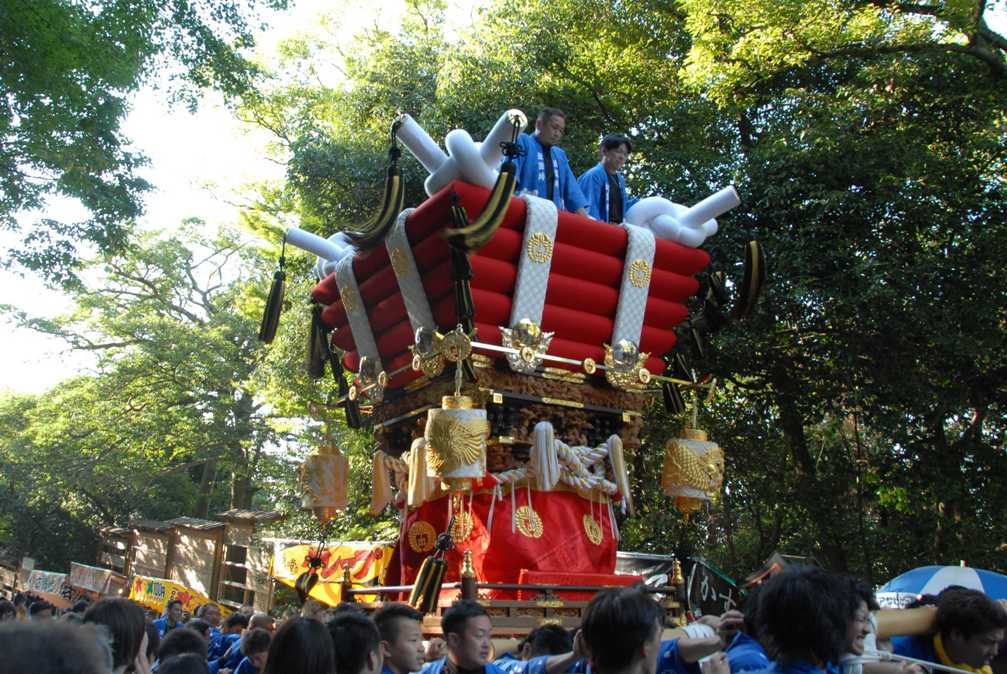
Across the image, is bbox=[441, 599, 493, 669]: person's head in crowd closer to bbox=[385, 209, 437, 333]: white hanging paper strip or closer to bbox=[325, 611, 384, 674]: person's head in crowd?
bbox=[325, 611, 384, 674]: person's head in crowd

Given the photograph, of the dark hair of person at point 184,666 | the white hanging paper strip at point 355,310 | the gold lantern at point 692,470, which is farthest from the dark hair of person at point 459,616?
the white hanging paper strip at point 355,310

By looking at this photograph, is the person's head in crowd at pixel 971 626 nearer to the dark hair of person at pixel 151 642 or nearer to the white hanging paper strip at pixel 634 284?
the dark hair of person at pixel 151 642

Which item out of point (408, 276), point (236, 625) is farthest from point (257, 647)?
point (408, 276)

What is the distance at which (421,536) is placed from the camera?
8.64m

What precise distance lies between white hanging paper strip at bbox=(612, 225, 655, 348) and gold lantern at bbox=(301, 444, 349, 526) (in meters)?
3.19

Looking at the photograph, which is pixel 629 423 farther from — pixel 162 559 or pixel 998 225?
pixel 162 559

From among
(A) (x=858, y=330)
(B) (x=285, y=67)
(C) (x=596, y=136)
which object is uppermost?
(B) (x=285, y=67)

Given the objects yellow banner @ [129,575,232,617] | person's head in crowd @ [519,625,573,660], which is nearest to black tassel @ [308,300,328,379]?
yellow banner @ [129,575,232,617]

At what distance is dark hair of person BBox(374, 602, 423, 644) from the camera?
137 inches

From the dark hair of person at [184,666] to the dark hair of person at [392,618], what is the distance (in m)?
0.64

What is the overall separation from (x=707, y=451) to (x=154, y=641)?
5.57 meters

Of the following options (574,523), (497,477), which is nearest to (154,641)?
(497,477)

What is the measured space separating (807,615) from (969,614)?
1.47 metres

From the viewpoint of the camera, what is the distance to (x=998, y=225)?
11438mm
